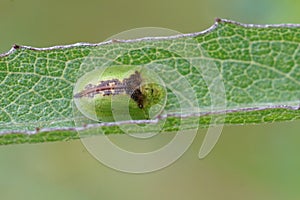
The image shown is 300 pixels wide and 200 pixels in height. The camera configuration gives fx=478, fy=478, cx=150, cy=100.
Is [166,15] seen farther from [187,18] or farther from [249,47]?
[249,47]

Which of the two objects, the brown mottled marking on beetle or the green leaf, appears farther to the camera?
the brown mottled marking on beetle

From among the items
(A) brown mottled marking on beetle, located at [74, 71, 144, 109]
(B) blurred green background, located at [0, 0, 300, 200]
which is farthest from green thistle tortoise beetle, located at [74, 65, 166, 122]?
(B) blurred green background, located at [0, 0, 300, 200]

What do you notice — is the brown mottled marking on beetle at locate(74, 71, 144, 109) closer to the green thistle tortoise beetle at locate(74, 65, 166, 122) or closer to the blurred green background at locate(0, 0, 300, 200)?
the green thistle tortoise beetle at locate(74, 65, 166, 122)

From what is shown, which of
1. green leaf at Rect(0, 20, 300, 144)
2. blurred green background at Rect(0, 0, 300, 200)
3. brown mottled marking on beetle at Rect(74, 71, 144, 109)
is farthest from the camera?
blurred green background at Rect(0, 0, 300, 200)

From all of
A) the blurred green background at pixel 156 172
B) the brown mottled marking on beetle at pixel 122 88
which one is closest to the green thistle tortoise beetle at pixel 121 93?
the brown mottled marking on beetle at pixel 122 88

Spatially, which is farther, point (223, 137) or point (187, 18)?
point (187, 18)

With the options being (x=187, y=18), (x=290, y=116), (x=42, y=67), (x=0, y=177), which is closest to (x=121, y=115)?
(x=42, y=67)
